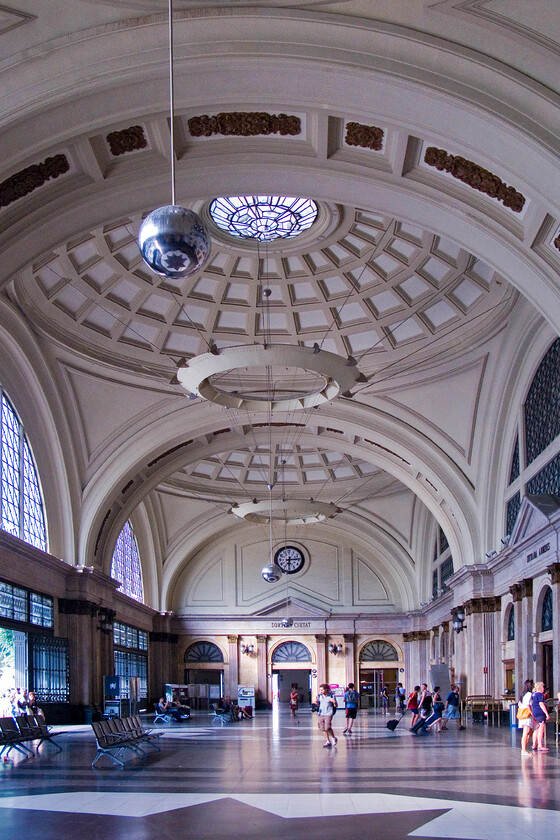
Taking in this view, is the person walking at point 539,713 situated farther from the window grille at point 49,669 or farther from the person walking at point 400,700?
the person walking at point 400,700

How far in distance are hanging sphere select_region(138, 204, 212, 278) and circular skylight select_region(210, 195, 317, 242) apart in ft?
37.4

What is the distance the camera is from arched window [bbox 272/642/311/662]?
43094mm

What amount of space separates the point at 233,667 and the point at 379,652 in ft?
22.6

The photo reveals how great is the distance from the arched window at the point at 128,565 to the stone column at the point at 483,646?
13.7 meters

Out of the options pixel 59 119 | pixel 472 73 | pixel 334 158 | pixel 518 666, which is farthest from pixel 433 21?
pixel 518 666

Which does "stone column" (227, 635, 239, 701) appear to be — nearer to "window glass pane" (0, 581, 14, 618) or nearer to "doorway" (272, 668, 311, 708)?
"doorway" (272, 668, 311, 708)

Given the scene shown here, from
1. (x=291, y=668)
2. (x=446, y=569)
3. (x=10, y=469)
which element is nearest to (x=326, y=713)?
(x=10, y=469)

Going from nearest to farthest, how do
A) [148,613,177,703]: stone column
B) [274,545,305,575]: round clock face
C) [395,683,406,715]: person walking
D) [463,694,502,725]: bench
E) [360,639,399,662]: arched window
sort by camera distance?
[463,694,502,725]: bench, [395,683,406,715]: person walking, [148,613,177,703]: stone column, [360,639,399,662]: arched window, [274,545,305,575]: round clock face

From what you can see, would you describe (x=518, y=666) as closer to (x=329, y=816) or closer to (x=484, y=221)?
(x=484, y=221)

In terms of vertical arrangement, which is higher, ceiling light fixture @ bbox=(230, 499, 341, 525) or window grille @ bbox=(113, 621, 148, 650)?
ceiling light fixture @ bbox=(230, 499, 341, 525)

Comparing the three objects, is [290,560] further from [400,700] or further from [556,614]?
[556,614]

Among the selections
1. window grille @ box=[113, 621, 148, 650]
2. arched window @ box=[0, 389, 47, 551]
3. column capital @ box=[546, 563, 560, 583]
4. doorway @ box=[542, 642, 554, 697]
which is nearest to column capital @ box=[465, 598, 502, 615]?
doorway @ box=[542, 642, 554, 697]

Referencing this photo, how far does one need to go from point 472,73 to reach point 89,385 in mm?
15523

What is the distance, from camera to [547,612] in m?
20.2
